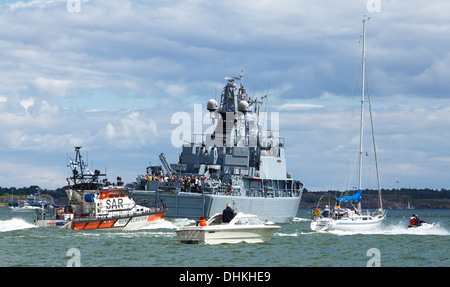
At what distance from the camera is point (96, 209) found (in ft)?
169

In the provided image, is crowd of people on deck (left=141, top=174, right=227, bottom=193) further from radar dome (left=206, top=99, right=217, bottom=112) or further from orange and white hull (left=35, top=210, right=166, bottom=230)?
radar dome (left=206, top=99, right=217, bottom=112)

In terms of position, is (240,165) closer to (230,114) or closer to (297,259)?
(230,114)

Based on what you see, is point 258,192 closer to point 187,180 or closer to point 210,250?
point 187,180

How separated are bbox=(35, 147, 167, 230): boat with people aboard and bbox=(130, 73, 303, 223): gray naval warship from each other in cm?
1102

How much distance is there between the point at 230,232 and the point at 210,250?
2.46 m

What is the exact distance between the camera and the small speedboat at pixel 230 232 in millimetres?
37812

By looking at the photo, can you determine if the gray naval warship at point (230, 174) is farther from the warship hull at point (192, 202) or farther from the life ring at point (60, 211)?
the life ring at point (60, 211)

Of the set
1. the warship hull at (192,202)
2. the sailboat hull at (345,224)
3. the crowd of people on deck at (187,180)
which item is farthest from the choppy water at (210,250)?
the crowd of people on deck at (187,180)

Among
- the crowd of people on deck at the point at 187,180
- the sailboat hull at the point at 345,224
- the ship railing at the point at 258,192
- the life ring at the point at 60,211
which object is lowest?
the sailboat hull at the point at 345,224

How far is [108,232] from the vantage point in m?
49.2

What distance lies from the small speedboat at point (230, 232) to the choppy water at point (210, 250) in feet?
1.30

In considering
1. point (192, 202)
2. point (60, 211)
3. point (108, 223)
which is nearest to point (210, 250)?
point (108, 223)
